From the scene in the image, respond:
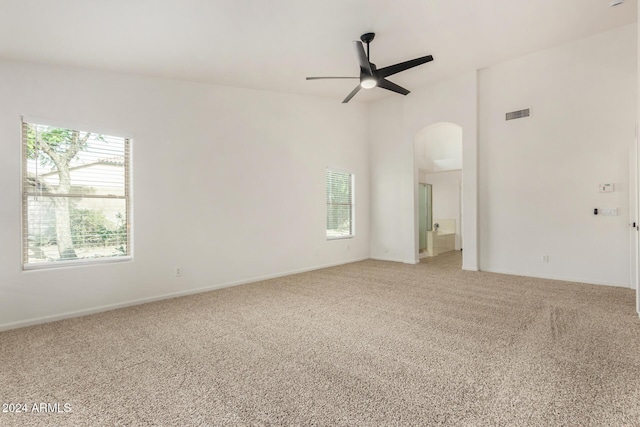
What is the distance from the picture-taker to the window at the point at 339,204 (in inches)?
253

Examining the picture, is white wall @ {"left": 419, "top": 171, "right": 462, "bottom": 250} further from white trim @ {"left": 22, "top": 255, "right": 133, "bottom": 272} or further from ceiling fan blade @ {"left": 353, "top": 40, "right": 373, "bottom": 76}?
white trim @ {"left": 22, "top": 255, "right": 133, "bottom": 272}

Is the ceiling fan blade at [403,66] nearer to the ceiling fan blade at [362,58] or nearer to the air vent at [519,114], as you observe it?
the ceiling fan blade at [362,58]

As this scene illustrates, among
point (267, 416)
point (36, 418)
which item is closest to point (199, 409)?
point (267, 416)

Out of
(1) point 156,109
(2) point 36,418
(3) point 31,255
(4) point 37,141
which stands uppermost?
(1) point 156,109

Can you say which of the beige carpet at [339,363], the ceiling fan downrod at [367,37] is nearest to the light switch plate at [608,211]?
the beige carpet at [339,363]

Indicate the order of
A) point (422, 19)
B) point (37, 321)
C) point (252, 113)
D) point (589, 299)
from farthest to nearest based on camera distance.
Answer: point (252, 113)
point (589, 299)
point (422, 19)
point (37, 321)

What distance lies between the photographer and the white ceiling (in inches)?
107

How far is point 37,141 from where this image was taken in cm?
325

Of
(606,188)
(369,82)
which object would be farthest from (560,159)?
(369,82)

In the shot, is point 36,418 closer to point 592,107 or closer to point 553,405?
point 553,405

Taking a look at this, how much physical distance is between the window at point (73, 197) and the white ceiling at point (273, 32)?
2.75ft

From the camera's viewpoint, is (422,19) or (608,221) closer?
(422,19)

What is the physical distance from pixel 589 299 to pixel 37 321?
624 cm

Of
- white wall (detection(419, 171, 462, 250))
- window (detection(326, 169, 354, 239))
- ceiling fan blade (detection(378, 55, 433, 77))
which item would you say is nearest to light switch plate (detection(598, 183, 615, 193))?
ceiling fan blade (detection(378, 55, 433, 77))
